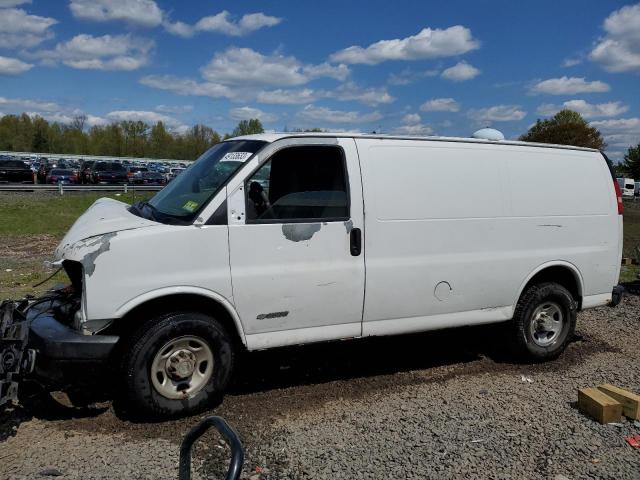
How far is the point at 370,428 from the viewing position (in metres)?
4.16

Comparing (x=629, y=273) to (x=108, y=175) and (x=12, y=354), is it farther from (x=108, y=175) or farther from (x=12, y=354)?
(x=108, y=175)

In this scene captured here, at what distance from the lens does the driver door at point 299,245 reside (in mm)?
4223

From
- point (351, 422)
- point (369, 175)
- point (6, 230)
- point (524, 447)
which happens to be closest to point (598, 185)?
point (369, 175)

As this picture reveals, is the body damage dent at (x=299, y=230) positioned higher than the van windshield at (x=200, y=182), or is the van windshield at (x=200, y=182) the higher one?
the van windshield at (x=200, y=182)

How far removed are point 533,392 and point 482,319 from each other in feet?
2.55

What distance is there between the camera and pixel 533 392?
4.94m

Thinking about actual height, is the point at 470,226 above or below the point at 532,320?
above

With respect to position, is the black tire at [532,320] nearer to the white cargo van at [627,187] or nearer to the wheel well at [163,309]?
the wheel well at [163,309]

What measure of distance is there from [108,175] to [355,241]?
34954 mm

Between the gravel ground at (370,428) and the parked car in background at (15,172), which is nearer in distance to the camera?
the gravel ground at (370,428)

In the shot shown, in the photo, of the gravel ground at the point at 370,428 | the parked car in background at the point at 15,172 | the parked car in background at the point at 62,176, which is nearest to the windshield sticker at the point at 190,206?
the gravel ground at the point at 370,428

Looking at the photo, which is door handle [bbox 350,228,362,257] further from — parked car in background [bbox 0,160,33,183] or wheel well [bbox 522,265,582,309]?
parked car in background [bbox 0,160,33,183]

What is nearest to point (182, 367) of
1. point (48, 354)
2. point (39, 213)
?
point (48, 354)

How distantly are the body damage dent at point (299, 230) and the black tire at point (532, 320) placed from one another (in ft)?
7.92
